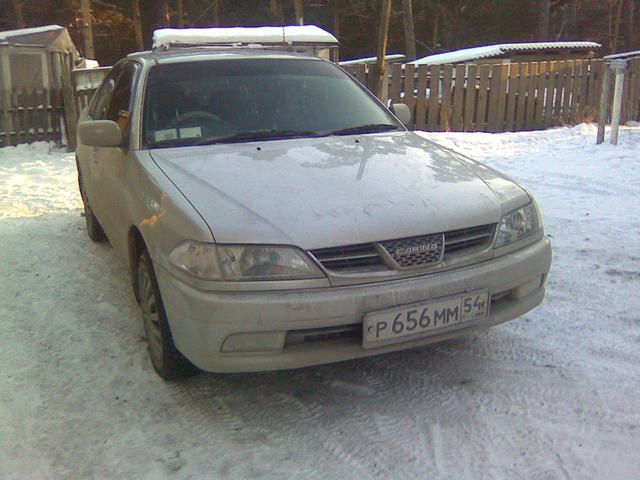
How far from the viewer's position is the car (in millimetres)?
2686

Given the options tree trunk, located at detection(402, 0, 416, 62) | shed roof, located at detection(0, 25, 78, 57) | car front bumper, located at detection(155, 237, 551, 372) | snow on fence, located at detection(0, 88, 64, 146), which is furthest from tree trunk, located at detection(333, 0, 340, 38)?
car front bumper, located at detection(155, 237, 551, 372)

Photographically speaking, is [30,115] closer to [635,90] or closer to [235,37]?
[235,37]

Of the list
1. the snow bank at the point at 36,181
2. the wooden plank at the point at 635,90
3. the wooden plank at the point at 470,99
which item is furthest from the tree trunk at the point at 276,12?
the snow bank at the point at 36,181

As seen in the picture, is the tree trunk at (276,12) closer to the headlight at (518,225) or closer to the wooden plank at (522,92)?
the wooden plank at (522,92)

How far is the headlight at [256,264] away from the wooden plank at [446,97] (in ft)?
34.1

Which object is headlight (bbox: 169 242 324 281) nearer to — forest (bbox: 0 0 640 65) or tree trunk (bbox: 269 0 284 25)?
forest (bbox: 0 0 640 65)

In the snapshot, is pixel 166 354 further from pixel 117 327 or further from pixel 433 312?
pixel 433 312

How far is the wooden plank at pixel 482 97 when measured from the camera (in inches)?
489

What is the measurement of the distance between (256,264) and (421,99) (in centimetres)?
1046

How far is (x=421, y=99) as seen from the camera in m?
12.5

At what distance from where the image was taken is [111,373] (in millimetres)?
3348

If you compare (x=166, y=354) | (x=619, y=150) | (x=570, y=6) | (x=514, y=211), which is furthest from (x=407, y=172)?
(x=570, y=6)

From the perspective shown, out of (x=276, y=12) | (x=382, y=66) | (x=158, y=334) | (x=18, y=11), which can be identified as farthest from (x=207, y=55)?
(x=276, y=12)

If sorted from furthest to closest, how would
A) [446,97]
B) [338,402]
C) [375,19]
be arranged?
[375,19] → [446,97] → [338,402]
